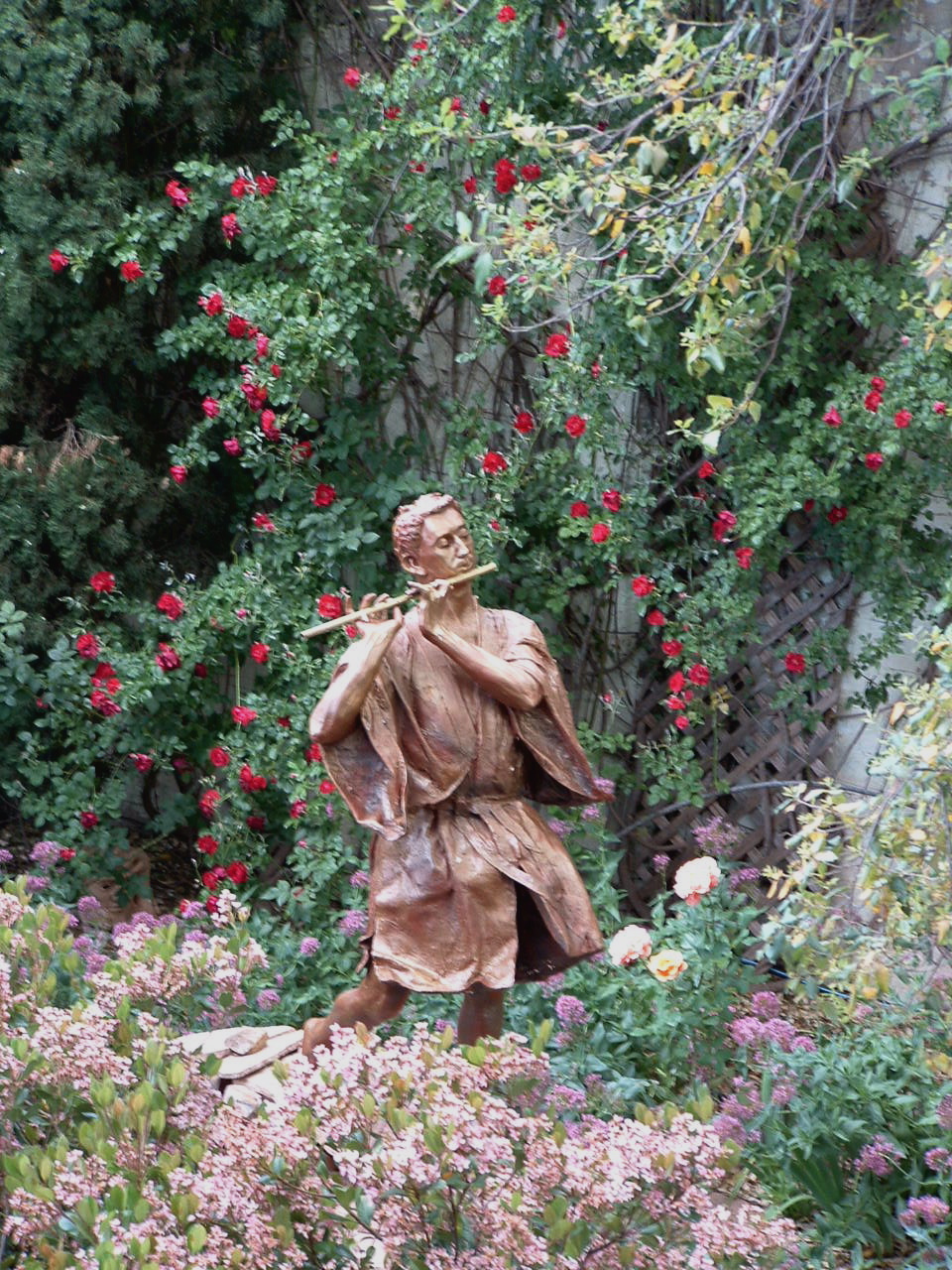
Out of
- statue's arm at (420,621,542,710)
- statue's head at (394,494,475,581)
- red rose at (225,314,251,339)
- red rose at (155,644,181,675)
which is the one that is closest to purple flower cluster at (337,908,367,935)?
red rose at (155,644,181,675)

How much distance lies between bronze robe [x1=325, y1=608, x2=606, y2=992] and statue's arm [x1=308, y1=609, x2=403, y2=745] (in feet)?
0.11

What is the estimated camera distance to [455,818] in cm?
366

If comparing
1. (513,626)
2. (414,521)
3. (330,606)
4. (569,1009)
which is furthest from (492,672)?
(330,606)

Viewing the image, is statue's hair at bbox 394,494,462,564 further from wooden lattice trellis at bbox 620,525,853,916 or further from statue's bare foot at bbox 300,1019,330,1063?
wooden lattice trellis at bbox 620,525,853,916

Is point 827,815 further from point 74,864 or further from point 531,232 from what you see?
point 74,864

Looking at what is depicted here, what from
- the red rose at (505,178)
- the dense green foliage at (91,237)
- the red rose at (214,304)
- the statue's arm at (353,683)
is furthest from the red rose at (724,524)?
the statue's arm at (353,683)

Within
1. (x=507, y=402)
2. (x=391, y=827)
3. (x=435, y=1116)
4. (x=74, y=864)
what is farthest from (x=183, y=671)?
(x=435, y=1116)

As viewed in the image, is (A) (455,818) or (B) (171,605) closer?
(A) (455,818)

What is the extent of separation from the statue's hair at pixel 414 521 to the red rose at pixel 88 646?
2.12 meters

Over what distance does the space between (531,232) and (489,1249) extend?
2.93 meters

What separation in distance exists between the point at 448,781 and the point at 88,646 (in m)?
2.19

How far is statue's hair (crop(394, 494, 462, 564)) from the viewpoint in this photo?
3543mm

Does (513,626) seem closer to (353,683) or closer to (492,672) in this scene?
(492,672)

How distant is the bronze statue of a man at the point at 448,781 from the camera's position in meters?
3.53
